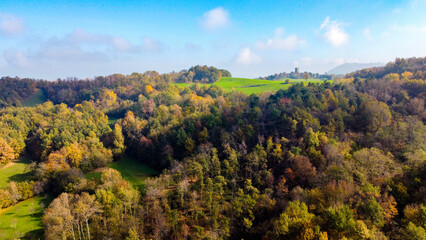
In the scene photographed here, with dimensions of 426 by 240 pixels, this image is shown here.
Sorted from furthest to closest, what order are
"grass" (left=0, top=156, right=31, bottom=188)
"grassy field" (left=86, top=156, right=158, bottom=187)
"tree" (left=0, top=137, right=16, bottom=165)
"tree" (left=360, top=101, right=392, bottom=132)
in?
"tree" (left=0, top=137, right=16, bottom=165)
"grass" (left=0, top=156, right=31, bottom=188)
"grassy field" (left=86, top=156, right=158, bottom=187)
"tree" (left=360, top=101, right=392, bottom=132)

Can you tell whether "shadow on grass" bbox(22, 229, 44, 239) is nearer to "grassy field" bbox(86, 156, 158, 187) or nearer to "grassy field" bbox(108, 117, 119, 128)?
"grassy field" bbox(86, 156, 158, 187)

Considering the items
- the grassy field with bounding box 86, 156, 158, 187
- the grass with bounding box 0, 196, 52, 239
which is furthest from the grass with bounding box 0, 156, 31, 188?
the grassy field with bounding box 86, 156, 158, 187

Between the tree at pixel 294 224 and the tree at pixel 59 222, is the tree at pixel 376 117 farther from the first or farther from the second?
the tree at pixel 59 222

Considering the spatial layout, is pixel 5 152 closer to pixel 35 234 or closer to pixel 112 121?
pixel 112 121

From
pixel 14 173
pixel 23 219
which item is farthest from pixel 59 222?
pixel 14 173

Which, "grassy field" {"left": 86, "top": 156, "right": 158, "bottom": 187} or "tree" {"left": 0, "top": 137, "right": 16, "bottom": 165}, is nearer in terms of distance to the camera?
"grassy field" {"left": 86, "top": 156, "right": 158, "bottom": 187}

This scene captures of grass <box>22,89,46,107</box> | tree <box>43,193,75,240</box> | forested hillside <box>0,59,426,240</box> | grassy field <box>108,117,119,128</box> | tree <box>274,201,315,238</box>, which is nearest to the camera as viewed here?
tree <box>274,201,315,238</box>

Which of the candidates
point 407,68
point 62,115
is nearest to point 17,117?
point 62,115
